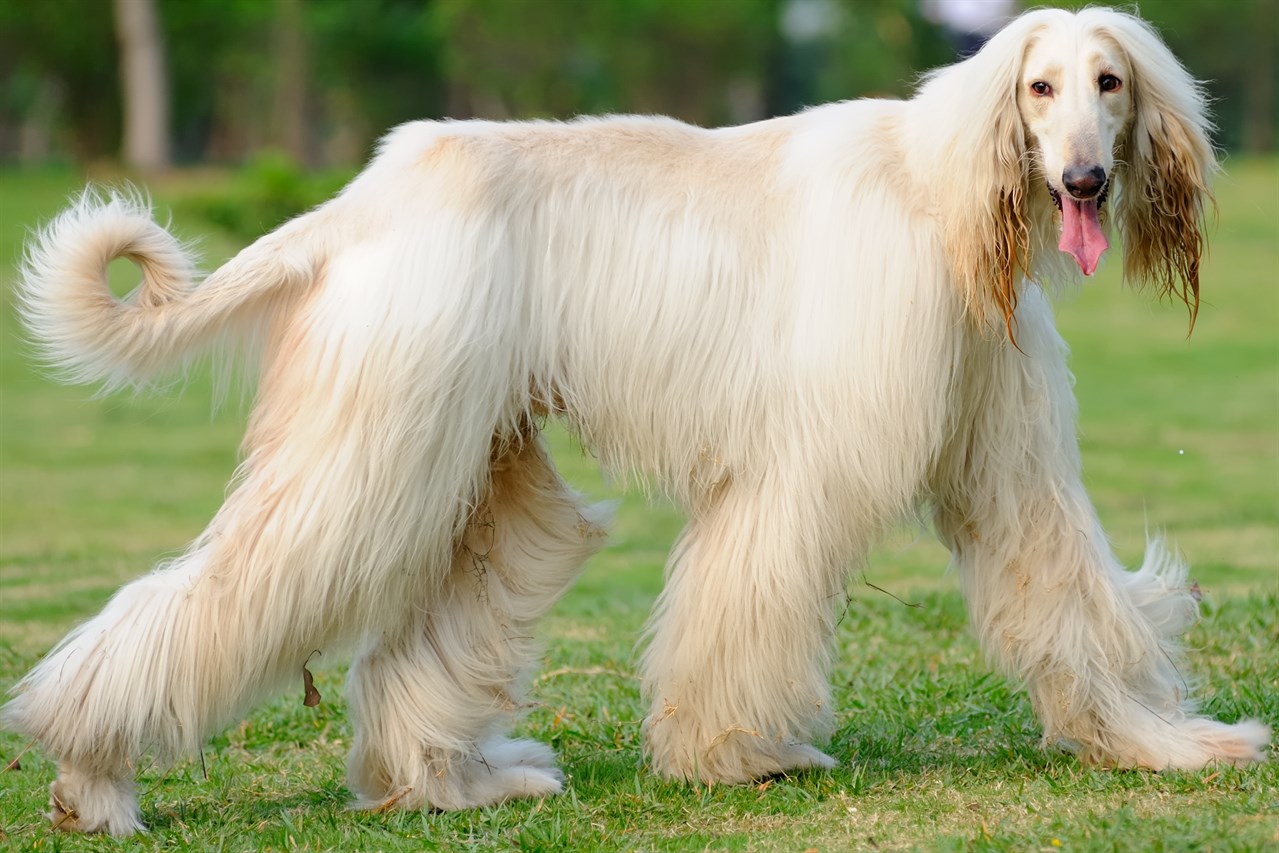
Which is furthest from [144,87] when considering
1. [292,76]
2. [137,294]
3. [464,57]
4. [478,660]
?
[478,660]

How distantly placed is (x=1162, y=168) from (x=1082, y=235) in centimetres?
34

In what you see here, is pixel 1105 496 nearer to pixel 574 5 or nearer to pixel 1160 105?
pixel 1160 105

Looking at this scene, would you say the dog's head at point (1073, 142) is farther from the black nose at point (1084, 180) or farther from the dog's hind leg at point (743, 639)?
the dog's hind leg at point (743, 639)

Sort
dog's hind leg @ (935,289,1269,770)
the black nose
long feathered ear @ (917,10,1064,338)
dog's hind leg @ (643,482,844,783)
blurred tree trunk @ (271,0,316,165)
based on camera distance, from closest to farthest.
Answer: the black nose → long feathered ear @ (917,10,1064,338) → dog's hind leg @ (643,482,844,783) → dog's hind leg @ (935,289,1269,770) → blurred tree trunk @ (271,0,316,165)

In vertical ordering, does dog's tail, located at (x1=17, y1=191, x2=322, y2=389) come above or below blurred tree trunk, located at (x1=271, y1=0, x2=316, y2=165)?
below

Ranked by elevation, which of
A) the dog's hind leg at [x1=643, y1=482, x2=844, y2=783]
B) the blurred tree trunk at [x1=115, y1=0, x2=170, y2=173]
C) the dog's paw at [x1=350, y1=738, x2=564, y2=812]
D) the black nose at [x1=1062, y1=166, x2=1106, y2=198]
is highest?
the blurred tree trunk at [x1=115, y1=0, x2=170, y2=173]

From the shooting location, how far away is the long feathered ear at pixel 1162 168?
4.13 meters

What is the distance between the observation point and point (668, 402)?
4340 millimetres

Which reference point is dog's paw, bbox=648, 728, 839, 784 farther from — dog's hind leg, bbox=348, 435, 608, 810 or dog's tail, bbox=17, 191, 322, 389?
dog's tail, bbox=17, 191, 322, 389

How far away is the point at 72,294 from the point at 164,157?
35.4 m

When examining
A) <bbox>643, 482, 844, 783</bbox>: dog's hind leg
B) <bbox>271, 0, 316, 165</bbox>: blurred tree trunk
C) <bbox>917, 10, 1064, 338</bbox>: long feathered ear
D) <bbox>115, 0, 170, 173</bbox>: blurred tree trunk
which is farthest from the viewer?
<bbox>271, 0, 316, 165</bbox>: blurred tree trunk

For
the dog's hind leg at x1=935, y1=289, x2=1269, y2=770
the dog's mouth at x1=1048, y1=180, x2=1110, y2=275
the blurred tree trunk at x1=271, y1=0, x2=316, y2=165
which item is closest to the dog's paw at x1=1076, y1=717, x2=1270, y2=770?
the dog's hind leg at x1=935, y1=289, x2=1269, y2=770

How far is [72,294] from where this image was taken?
4277 millimetres

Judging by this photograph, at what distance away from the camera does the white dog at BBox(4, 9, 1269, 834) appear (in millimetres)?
4121
